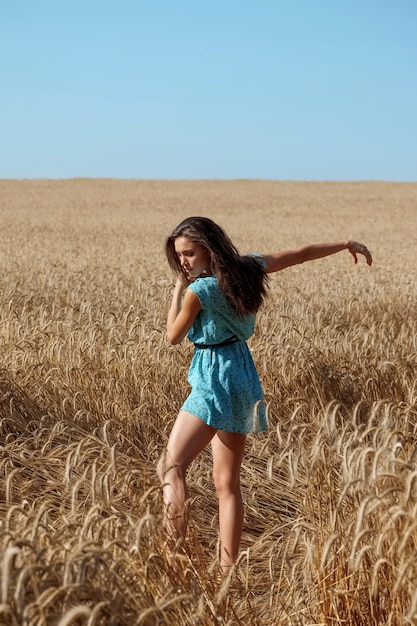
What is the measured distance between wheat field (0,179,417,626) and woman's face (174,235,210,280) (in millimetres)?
748

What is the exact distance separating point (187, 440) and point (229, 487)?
0.26m

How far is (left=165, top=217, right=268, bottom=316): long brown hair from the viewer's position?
3.15 meters

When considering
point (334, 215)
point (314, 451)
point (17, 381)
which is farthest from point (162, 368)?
point (334, 215)

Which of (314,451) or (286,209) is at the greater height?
(286,209)

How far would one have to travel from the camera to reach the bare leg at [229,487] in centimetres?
314

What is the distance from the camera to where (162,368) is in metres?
5.36

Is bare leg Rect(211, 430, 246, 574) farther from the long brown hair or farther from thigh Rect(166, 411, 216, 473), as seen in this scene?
the long brown hair

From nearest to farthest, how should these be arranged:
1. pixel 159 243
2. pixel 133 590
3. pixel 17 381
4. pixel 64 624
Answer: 1. pixel 64 624
2. pixel 133 590
3. pixel 17 381
4. pixel 159 243

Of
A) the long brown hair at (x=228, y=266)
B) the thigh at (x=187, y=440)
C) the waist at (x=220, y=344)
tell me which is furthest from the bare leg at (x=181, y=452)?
the long brown hair at (x=228, y=266)

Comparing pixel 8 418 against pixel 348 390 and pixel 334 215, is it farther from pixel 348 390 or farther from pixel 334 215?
pixel 334 215

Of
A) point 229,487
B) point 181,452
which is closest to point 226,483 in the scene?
point 229,487

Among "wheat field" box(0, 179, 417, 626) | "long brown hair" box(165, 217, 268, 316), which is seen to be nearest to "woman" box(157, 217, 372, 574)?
"long brown hair" box(165, 217, 268, 316)

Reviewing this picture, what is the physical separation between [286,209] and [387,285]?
89.4 feet

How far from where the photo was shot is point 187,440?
3098mm
